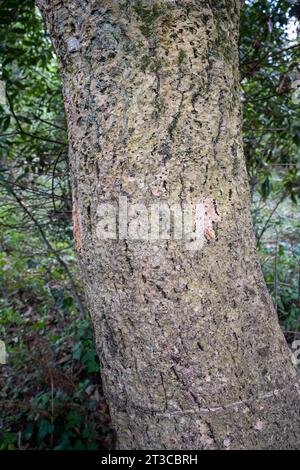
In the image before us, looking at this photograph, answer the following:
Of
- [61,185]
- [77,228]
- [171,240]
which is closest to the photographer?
[171,240]

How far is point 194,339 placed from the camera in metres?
0.77

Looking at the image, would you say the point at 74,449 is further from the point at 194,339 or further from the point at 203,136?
the point at 203,136

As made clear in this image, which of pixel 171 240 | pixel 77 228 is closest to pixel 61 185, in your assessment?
pixel 77 228

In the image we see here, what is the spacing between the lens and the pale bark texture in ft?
2.52

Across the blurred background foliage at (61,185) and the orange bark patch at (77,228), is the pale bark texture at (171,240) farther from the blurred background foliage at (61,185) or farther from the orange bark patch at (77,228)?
the blurred background foliage at (61,185)

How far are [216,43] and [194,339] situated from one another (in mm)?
666

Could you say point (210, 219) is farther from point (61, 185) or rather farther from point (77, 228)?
point (61, 185)

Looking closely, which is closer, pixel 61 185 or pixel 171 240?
pixel 171 240

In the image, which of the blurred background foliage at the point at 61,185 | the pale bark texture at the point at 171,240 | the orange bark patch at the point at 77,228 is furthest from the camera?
the blurred background foliage at the point at 61,185

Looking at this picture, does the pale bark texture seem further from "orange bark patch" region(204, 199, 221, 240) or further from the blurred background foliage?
the blurred background foliage

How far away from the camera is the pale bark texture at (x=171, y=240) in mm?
767

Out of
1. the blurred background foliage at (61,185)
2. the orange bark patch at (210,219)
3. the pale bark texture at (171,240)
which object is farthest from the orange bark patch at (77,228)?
the blurred background foliage at (61,185)

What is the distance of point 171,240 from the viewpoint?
0.77 metres

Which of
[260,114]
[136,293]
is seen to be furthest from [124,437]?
[260,114]
